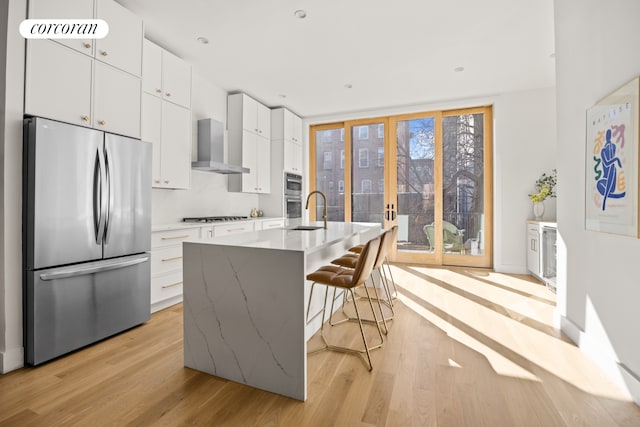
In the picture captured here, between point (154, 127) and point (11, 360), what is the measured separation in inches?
88.7

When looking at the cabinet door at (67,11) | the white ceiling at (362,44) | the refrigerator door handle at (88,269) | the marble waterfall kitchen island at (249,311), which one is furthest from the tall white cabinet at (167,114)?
the marble waterfall kitchen island at (249,311)

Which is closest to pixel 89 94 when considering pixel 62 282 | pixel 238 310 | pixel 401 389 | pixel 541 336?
pixel 62 282

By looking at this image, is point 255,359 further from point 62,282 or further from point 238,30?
point 238,30

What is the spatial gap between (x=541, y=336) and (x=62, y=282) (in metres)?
3.62

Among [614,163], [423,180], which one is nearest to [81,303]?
[614,163]

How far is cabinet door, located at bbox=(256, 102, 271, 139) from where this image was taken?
502 cm

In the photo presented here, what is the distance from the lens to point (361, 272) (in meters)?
1.96

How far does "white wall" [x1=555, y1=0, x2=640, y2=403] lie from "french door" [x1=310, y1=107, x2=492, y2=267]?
257 centimetres

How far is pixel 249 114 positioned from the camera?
477 centimetres

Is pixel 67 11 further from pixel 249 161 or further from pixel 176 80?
pixel 249 161

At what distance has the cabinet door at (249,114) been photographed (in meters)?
4.64

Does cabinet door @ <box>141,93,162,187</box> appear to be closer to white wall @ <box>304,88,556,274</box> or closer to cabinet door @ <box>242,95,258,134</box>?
cabinet door @ <box>242,95,258,134</box>

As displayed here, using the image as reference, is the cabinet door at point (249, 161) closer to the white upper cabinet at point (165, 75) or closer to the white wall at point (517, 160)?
the white upper cabinet at point (165, 75)

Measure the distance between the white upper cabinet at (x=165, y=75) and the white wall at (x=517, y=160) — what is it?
4.43 metres
